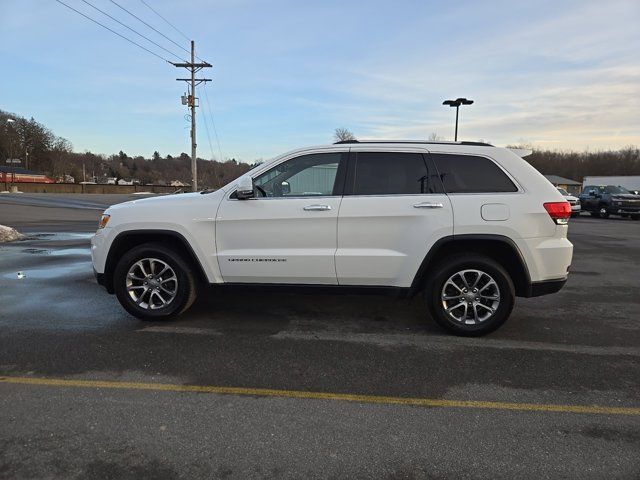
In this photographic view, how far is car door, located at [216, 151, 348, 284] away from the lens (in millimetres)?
4746

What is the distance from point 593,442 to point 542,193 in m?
2.50

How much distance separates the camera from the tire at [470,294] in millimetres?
4629

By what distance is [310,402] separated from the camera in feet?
11.1

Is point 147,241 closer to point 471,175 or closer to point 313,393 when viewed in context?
point 313,393

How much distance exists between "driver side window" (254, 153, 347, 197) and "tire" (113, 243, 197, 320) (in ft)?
3.96

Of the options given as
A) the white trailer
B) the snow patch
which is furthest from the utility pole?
the white trailer

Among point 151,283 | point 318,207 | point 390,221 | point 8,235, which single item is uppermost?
point 318,207

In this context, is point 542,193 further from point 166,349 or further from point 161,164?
point 161,164

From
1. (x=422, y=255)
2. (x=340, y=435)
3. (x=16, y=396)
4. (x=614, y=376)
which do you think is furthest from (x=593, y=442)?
(x=16, y=396)

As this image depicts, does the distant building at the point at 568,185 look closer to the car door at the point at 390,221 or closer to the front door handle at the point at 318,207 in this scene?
the car door at the point at 390,221

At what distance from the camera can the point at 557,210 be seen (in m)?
4.57

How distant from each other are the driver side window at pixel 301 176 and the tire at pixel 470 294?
151 cm

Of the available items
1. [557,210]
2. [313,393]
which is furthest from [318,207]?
[557,210]

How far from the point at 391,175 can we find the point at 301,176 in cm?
96
